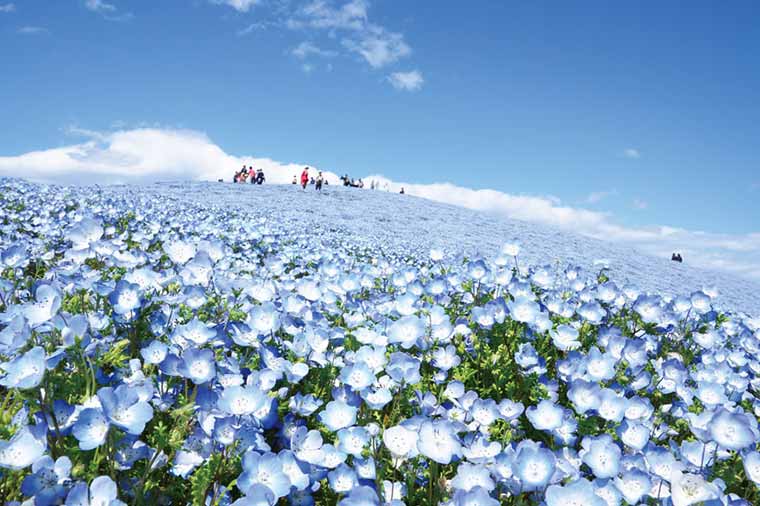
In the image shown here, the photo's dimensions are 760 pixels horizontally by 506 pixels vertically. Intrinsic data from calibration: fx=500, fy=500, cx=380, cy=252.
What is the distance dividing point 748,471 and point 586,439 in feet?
1.85

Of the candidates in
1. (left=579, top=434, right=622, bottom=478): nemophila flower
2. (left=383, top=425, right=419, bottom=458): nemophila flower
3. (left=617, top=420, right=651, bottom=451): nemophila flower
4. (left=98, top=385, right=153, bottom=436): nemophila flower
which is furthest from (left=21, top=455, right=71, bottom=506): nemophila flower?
(left=617, top=420, right=651, bottom=451): nemophila flower

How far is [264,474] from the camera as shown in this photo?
1708 mm

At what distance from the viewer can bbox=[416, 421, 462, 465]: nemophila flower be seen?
174cm

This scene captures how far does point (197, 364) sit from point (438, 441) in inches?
37.5

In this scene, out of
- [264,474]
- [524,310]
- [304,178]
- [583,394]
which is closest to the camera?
[264,474]

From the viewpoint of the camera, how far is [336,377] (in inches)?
100

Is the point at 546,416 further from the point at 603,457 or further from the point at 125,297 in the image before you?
the point at 125,297

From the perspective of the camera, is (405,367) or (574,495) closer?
(574,495)

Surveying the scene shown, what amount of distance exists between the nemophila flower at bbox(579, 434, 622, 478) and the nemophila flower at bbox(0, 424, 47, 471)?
196 cm

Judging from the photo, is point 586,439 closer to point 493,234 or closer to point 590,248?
point 493,234

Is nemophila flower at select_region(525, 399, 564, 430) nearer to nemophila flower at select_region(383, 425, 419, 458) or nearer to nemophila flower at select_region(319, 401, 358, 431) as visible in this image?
nemophila flower at select_region(383, 425, 419, 458)

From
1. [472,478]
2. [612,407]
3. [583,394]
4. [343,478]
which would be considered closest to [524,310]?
[583,394]

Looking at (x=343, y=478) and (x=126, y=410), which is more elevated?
(x=126, y=410)

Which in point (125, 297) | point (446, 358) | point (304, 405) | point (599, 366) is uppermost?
point (125, 297)
